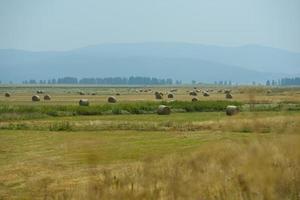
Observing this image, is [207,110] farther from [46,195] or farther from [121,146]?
[46,195]

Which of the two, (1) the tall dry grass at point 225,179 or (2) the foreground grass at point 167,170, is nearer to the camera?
(1) the tall dry grass at point 225,179

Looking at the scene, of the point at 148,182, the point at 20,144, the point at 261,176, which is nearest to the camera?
the point at 261,176

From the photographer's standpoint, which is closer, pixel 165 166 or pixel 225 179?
pixel 225 179

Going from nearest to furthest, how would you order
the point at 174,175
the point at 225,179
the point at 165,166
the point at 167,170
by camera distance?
the point at 225,179
the point at 174,175
the point at 167,170
the point at 165,166

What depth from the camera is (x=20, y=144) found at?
29141mm

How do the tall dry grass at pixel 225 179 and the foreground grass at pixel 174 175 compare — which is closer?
the tall dry grass at pixel 225 179

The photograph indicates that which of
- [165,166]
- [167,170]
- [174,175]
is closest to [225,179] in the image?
[174,175]

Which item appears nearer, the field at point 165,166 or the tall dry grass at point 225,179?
the tall dry grass at point 225,179

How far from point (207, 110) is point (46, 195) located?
1879 inches

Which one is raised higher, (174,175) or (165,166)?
(174,175)

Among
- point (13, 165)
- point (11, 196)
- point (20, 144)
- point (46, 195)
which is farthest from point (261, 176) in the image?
point (20, 144)

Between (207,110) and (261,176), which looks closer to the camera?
(261,176)

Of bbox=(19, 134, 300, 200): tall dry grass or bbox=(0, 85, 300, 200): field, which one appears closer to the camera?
bbox=(19, 134, 300, 200): tall dry grass

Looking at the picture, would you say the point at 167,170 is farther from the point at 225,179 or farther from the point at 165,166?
the point at 225,179
